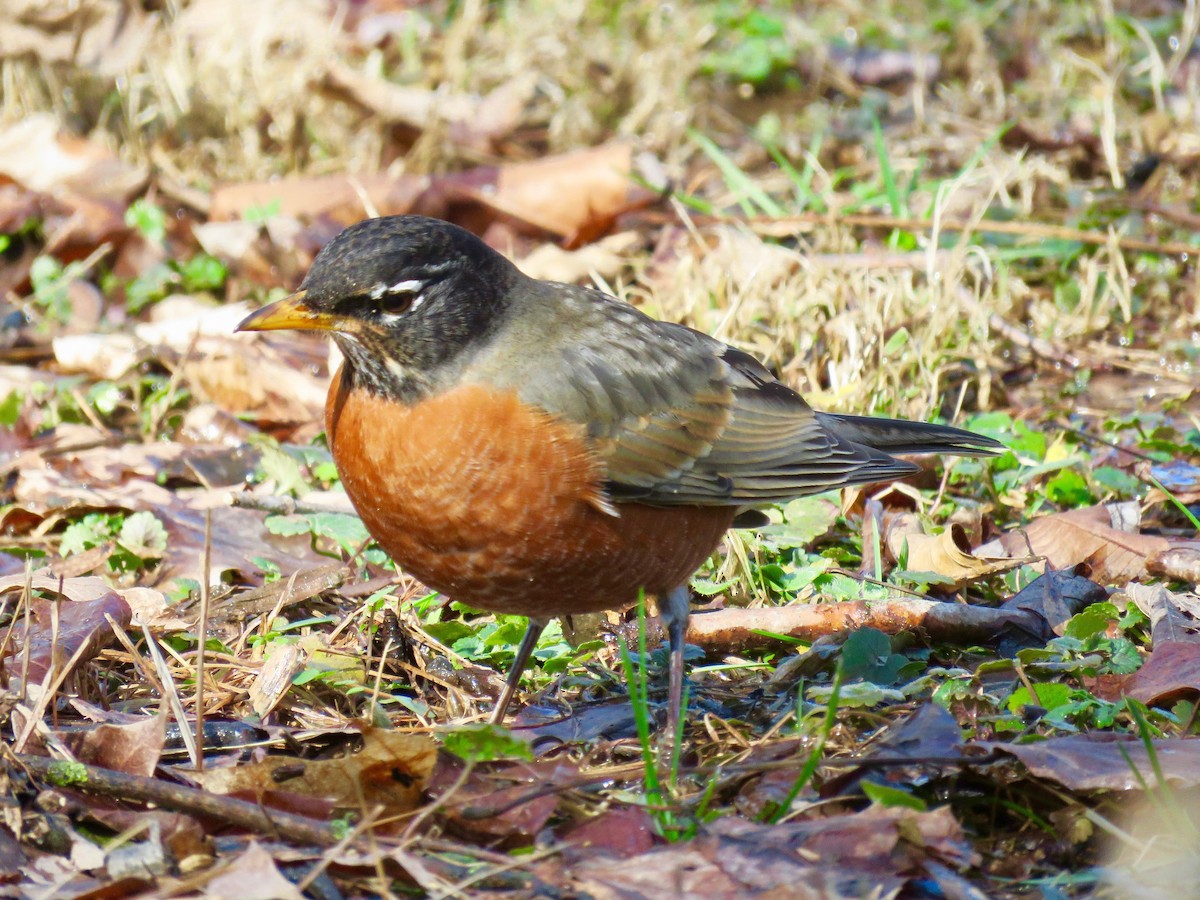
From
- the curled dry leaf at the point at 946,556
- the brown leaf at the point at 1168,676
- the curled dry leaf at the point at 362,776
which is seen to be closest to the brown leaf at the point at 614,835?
the curled dry leaf at the point at 362,776

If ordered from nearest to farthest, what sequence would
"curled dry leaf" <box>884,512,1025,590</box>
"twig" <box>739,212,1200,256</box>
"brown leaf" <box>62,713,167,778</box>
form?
"brown leaf" <box>62,713,167,778</box> < "curled dry leaf" <box>884,512,1025,590</box> < "twig" <box>739,212,1200,256</box>

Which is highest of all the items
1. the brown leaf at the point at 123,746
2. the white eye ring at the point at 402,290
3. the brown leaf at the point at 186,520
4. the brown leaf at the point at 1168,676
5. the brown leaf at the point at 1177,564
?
the white eye ring at the point at 402,290

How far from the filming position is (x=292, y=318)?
155 inches

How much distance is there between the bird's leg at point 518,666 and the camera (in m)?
4.30

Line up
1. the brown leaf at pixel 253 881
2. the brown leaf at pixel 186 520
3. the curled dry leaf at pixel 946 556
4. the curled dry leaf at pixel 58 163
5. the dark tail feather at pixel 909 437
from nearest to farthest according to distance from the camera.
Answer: the brown leaf at pixel 253 881, the curled dry leaf at pixel 946 556, the dark tail feather at pixel 909 437, the brown leaf at pixel 186 520, the curled dry leaf at pixel 58 163

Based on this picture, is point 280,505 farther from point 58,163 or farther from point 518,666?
point 58,163

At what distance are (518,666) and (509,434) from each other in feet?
2.72

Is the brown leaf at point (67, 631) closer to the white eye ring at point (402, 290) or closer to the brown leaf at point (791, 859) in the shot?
the white eye ring at point (402, 290)

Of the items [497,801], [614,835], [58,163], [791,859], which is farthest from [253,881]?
[58,163]

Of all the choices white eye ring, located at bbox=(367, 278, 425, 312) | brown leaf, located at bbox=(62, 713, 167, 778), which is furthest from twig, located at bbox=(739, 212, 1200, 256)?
brown leaf, located at bbox=(62, 713, 167, 778)

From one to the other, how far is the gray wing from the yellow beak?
0.48 meters

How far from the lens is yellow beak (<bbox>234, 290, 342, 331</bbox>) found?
3908mm

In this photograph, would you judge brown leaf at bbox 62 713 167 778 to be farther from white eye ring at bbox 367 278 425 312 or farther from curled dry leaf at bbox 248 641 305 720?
white eye ring at bbox 367 278 425 312

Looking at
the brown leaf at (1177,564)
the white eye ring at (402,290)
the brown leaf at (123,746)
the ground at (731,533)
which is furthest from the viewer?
the brown leaf at (1177,564)
